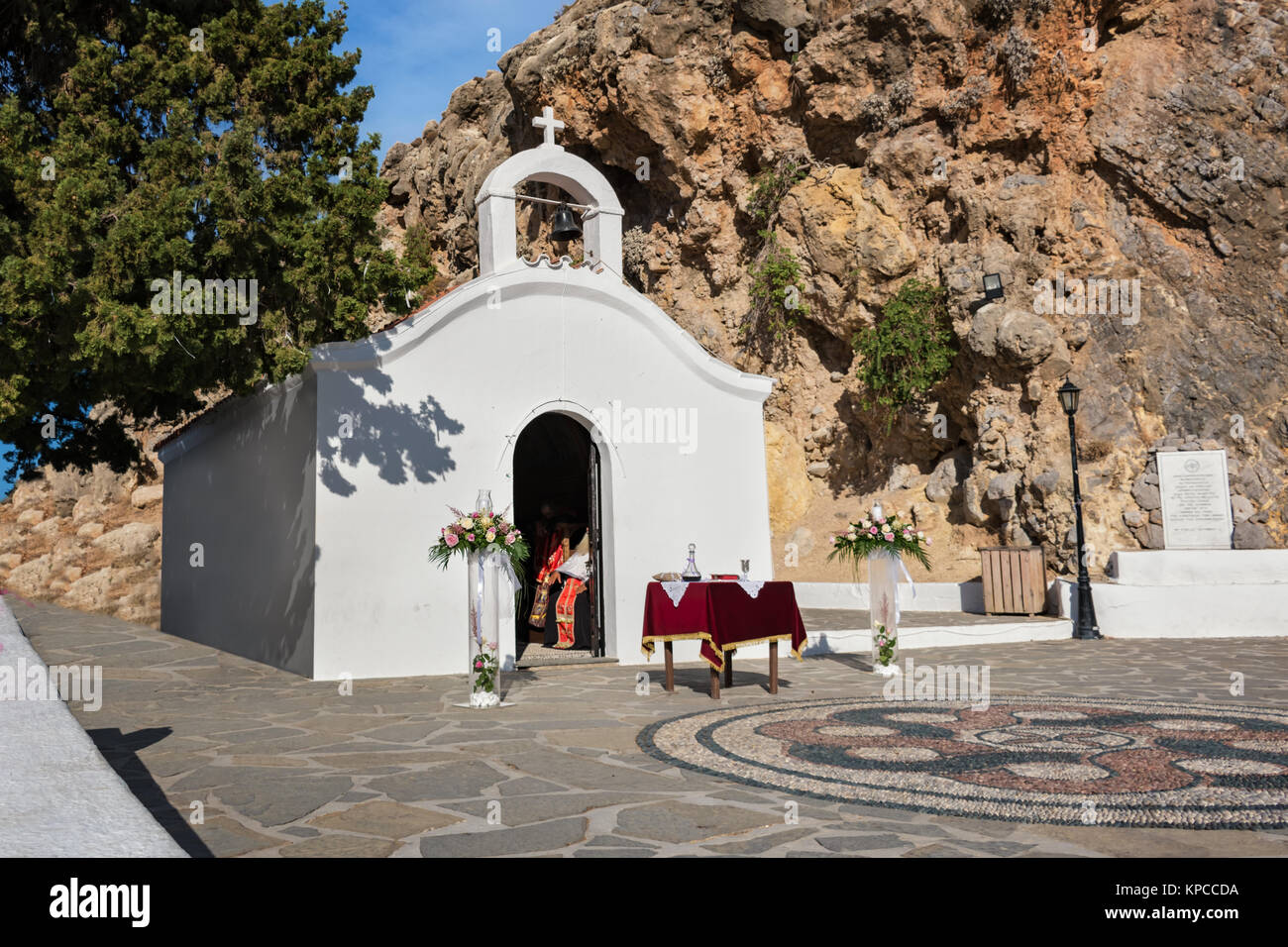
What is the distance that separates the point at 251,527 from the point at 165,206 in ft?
16.6

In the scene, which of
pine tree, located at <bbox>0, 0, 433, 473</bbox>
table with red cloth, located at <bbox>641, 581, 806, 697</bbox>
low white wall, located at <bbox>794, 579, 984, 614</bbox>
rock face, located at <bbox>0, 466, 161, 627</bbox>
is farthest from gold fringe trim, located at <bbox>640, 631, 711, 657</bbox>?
rock face, located at <bbox>0, 466, 161, 627</bbox>

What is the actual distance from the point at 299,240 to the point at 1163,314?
60.7ft

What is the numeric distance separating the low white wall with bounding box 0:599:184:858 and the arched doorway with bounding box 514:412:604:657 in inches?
353

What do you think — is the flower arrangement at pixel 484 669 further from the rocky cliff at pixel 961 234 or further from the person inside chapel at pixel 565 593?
the rocky cliff at pixel 961 234

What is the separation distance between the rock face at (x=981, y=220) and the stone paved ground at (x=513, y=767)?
32.1 ft

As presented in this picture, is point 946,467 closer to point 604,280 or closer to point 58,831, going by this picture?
point 604,280

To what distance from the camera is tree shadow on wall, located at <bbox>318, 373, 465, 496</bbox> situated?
1142 centimetres

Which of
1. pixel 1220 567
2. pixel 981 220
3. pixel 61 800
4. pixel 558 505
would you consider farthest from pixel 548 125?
pixel 981 220

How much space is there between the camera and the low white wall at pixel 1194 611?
15.1m

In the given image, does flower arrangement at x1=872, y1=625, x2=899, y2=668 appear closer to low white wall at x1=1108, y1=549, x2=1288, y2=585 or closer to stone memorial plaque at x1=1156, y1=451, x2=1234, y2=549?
low white wall at x1=1108, y1=549, x2=1288, y2=585

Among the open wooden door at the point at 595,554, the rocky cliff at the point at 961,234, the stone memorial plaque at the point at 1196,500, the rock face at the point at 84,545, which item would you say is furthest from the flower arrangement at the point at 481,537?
the rock face at the point at 84,545

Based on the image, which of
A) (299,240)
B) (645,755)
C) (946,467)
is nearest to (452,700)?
(645,755)

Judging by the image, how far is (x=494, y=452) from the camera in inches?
495
